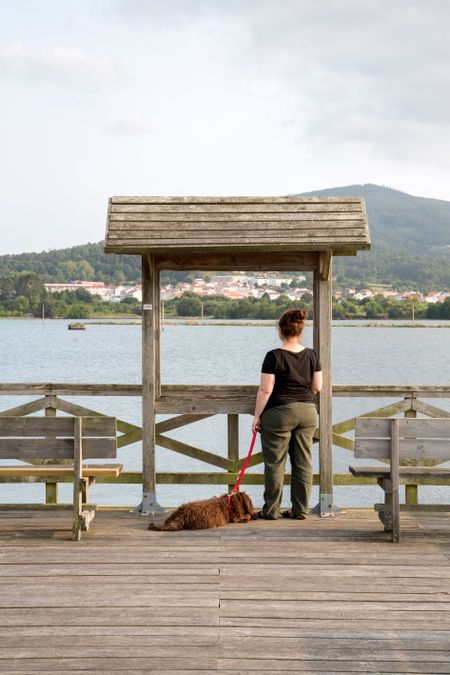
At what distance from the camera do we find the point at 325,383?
7.34 meters

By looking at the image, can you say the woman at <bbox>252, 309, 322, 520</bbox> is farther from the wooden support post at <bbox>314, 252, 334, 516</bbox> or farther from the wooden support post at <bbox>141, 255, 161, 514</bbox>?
the wooden support post at <bbox>141, 255, 161, 514</bbox>

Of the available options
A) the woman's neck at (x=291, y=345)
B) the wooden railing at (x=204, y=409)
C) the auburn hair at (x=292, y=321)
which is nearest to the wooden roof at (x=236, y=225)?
the auburn hair at (x=292, y=321)

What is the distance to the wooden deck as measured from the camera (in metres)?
4.02

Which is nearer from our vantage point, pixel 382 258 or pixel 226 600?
pixel 226 600

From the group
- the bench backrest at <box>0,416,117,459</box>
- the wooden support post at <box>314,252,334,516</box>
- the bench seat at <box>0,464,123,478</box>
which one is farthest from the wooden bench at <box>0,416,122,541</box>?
the wooden support post at <box>314,252,334,516</box>

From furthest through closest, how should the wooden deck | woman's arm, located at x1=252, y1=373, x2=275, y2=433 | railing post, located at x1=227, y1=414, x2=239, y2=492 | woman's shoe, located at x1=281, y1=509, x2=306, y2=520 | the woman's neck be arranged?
railing post, located at x1=227, y1=414, x2=239, y2=492 → woman's shoe, located at x1=281, y1=509, x2=306, y2=520 → the woman's neck → woman's arm, located at x1=252, y1=373, x2=275, y2=433 → the wooden deck

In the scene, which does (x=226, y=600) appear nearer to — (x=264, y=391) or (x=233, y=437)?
(x=264, y=391)

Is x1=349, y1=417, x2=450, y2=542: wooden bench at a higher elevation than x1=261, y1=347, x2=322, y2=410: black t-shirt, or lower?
lower

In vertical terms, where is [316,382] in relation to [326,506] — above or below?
above

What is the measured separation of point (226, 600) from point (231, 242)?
10.3ft

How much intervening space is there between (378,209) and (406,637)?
119 meters

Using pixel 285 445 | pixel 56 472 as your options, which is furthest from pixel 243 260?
pixel 56 472

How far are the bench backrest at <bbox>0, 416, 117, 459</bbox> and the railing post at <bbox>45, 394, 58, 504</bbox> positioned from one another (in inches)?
58.9

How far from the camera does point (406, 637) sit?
4.27 metres
